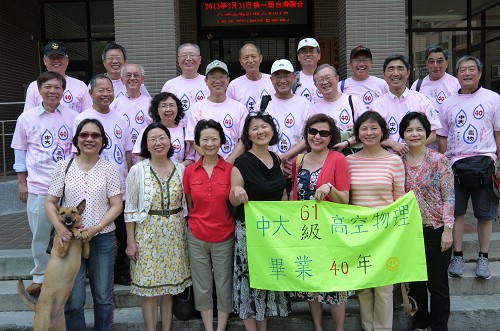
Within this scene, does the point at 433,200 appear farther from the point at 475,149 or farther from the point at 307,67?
the point at 307,67

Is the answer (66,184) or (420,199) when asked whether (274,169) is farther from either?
(66,184)

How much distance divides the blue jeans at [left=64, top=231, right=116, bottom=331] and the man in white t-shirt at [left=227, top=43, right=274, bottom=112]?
2.14 m

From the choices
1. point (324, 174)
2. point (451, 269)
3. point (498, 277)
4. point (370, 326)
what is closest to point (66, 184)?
point (324, 174)

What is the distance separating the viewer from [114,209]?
4238 millimetres

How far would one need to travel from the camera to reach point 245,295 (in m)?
4.34

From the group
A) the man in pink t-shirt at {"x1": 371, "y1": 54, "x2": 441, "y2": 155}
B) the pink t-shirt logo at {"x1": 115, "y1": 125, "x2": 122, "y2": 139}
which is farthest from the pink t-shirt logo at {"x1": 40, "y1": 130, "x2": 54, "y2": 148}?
the man in pink t-shirt at {"x1": 371, "y1": 54, "x2": 441, "y2": 155}

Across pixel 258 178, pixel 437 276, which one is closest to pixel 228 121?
pixel 258 178

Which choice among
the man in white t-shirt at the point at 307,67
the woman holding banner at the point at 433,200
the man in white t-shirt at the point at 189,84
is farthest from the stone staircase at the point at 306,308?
the man in white t-shirt at the point at 307,67

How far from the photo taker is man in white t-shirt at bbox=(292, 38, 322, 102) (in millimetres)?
5473

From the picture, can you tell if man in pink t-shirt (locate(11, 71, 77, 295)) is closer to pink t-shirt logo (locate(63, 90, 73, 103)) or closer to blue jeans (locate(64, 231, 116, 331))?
pink t-shirt logo (locate(63, 90, 73, 103))

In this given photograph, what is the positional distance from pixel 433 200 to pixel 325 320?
1.61 metres

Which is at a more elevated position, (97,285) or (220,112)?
(220,112)

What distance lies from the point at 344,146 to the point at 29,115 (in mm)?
3134

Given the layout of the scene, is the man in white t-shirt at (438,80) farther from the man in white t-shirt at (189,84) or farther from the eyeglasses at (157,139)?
the eyeglasses at (157,139)
